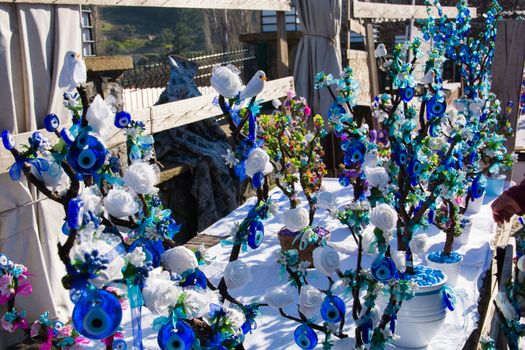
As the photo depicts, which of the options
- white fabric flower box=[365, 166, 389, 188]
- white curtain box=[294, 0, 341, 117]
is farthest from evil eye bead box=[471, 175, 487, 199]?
white curtain box=[294, 0, 341, 117]

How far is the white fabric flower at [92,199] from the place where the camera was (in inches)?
51.4

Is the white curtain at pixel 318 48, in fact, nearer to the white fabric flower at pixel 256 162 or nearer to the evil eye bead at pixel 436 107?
the evil eye bead at pixel 436 107

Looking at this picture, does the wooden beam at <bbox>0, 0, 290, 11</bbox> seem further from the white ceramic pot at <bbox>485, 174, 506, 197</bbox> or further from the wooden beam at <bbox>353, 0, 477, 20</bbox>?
the white ceramic pot at <bbox>485, 174, 506, 197</bbox>

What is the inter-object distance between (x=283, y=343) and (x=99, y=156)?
3.89 ft

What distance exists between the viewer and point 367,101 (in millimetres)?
7816

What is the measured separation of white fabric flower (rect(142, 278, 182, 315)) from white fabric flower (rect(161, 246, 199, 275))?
13cm

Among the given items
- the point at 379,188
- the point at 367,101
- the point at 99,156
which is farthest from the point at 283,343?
the point at 367,101

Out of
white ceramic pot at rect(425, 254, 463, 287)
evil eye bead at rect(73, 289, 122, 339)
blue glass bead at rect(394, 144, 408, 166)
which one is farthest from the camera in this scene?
white ceramic pot at rect(425, 254, 463, 287)

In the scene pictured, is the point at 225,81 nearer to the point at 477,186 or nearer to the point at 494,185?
the point at 477,186

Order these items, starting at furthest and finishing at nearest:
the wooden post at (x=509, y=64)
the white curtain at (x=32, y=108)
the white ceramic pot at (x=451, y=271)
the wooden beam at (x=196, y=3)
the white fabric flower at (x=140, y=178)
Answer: the wooden post at (x=509, y=64), the wooden beam at (x=196, y=3), the white curtain at (x=32, y=108), the white ceramic pot at (x=451, y=271), the white fabric flower at (x=140, y=178)

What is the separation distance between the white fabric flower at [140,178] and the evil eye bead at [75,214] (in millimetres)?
160

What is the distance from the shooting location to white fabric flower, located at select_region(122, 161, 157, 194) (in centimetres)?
135

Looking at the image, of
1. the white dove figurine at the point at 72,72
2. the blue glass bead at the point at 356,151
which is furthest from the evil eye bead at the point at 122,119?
the blue glass bead at the point at 356,151

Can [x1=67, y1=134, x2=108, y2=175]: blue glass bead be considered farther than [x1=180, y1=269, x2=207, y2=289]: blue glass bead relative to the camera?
No
